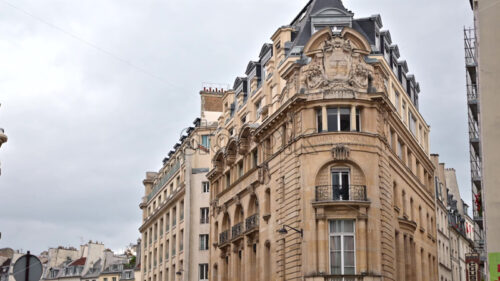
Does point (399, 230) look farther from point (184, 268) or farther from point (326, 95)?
point (184, 268)

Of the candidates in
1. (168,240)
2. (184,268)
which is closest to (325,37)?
(184,268)

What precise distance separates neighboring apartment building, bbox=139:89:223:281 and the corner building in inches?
495

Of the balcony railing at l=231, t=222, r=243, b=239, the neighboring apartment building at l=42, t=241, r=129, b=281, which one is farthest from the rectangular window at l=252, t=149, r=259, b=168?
the neighboring apartment building at l=42, t=241, r=129, b=281

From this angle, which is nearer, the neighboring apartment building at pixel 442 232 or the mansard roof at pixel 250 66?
the mansard roof at pixel 250 66

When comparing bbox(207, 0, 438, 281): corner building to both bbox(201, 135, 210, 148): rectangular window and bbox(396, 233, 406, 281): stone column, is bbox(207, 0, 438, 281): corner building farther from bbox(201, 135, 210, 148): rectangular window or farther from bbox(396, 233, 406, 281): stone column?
bbox(201, 135, 210, 148): rectangular window

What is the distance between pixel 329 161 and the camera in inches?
1524

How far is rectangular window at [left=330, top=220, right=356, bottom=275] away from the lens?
122 feet

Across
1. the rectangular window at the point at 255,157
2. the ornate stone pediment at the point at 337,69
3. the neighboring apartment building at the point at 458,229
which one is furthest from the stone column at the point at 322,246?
the neighboring apartment building at the point at 458,229

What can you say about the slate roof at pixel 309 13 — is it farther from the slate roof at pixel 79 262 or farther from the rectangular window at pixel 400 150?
the slate roof at pixel 79 262

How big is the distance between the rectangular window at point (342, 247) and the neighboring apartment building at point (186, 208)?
1003 inches

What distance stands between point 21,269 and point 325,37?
96.4 ft

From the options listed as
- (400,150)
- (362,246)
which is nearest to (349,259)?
(362,246)

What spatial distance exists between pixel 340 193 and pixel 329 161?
5.60 ft

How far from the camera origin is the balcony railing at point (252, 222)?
148 ft
